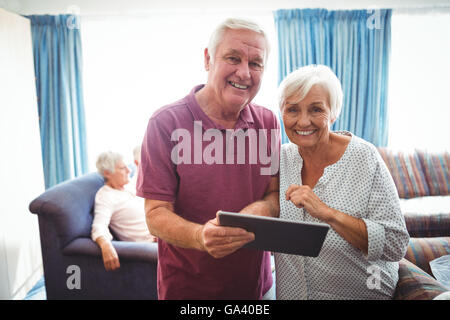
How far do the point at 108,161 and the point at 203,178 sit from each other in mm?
1475

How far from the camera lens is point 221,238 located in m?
0.81

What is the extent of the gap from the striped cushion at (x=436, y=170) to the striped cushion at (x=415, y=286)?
2.46 metres

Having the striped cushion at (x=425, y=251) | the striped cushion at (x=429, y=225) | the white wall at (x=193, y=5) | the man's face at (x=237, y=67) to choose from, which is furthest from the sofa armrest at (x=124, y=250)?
the white wall at (x=193, y=5)

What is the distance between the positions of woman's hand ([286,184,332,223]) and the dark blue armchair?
1195mm

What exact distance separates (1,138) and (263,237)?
218 cm

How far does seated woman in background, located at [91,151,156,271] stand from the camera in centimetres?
200

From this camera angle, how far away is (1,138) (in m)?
2.13

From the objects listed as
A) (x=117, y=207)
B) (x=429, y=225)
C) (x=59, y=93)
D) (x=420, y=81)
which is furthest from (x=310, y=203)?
(x=420, y=81)

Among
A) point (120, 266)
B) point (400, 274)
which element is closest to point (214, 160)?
point (400, 274)

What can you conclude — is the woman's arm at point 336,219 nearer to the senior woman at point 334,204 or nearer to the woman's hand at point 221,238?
the senior woman at point 334,204

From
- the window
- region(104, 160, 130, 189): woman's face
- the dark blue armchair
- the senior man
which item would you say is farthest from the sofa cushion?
the window

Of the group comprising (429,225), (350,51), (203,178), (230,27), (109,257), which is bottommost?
(429,225)

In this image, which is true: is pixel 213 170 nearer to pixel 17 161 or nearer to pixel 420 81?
pixel 17 161

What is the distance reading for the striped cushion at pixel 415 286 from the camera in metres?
0.97
